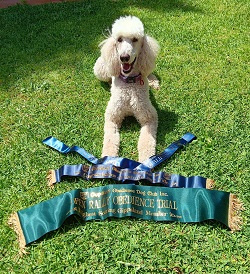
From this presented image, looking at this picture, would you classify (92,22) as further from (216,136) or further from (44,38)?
(216,136)

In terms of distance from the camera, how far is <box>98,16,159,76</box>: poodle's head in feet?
9.55

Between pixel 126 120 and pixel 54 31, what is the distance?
2719 mm

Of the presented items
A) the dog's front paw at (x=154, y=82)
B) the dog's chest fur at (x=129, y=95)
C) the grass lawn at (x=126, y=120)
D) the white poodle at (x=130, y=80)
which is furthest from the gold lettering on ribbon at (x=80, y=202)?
the dog's front paw at (x=154, y=82)

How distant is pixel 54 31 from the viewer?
5.35 m

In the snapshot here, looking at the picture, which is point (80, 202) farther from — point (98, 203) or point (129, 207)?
point (129, 207)

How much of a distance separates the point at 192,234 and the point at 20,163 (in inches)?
64.6

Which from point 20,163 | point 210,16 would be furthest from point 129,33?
point 210,16

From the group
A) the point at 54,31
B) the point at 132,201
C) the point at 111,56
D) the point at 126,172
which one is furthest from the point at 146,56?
the point at 54,31

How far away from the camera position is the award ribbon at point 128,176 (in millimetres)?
2662

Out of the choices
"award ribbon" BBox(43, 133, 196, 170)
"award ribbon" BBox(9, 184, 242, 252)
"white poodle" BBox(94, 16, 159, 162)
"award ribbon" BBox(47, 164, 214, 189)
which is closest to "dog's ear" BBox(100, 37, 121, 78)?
"white poodle" BBox(94, 16, 159, 162)

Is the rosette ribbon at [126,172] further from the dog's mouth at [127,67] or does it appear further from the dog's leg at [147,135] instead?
the dog's mouth at [127,67]

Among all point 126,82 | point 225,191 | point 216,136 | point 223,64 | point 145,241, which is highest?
point 223,64

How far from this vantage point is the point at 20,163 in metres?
3.00

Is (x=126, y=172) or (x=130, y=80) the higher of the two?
(x=130, y=80)
